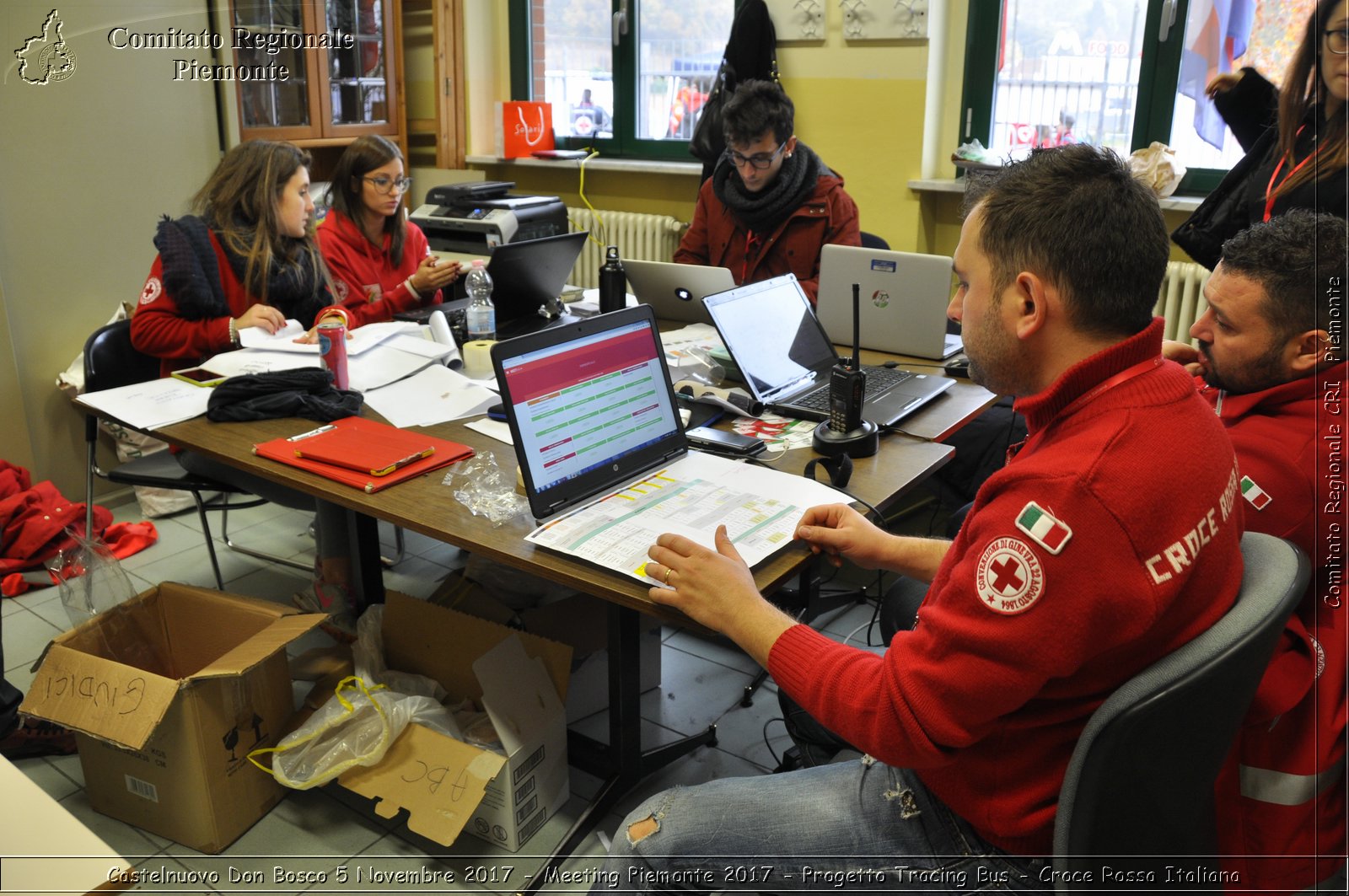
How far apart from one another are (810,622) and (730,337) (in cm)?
87

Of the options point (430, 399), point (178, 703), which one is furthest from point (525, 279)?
point (178, 703)

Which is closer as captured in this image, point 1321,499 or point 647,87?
point 1321,499

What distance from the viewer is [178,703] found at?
177cm

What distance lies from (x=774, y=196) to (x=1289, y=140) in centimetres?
135

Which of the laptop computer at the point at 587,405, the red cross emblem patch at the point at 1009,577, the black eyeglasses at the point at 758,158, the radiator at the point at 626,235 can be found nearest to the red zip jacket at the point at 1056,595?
the red cross emblem patch at the point at 1009,577

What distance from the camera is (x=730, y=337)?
2.12 metres

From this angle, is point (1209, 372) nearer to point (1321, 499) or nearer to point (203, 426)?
point (1321, 499)

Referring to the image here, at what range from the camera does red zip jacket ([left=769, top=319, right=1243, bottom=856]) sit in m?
0.97

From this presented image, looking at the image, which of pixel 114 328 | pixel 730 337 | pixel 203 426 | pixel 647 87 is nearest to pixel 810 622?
pixel 730 337

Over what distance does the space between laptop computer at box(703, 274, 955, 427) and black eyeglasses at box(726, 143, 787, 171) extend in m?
0.82

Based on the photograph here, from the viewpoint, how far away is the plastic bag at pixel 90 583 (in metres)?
1.99

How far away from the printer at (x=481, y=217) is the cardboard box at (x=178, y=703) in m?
2.15

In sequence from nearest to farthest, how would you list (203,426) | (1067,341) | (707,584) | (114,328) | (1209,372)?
(1067,341) → (707,584) → (1209,372) → (203,426) → (114,328)

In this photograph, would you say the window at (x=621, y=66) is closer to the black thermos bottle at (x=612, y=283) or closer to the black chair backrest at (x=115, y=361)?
the black thermos bottle at (x=612, y=283)
